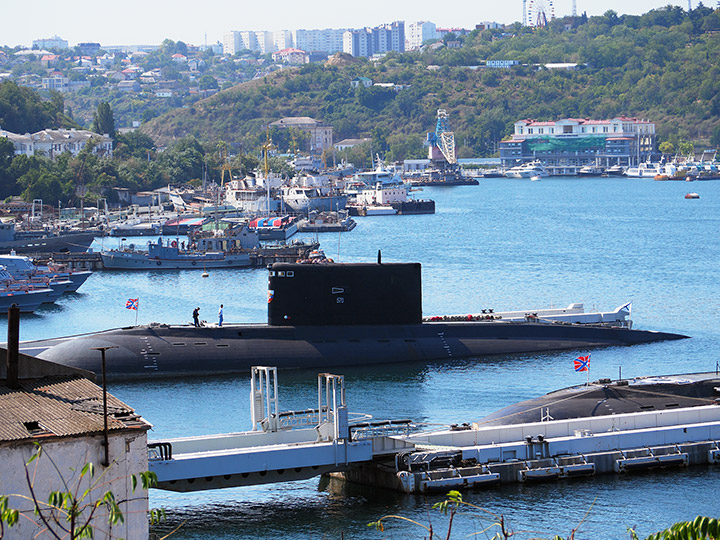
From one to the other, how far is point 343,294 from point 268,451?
1004cm

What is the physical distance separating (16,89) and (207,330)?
337ft

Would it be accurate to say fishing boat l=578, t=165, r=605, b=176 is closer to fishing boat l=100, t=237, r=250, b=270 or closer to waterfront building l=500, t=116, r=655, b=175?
waterfront building l=500, t=116, r=655, b=175

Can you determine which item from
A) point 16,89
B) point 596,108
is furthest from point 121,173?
point 596,108

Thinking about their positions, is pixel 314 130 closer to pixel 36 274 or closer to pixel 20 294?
pixel 36 274

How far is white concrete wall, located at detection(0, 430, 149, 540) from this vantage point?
35.6 feet

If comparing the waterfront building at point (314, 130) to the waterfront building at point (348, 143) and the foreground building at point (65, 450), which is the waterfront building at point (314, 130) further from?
the foreground building at point (65, 450)

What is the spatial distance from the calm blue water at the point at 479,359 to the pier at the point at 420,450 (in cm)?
39

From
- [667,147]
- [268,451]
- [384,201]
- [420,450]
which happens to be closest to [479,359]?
[420,450]

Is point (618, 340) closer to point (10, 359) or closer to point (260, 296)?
point (260, 296)

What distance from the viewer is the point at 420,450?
19422 millimetres

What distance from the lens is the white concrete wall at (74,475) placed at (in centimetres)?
1084

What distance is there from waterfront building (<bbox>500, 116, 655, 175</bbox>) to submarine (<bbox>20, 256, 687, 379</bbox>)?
141m

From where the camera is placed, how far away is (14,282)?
4488 cm

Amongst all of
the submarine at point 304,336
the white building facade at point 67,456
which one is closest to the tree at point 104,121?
the submarine at point 304,336
